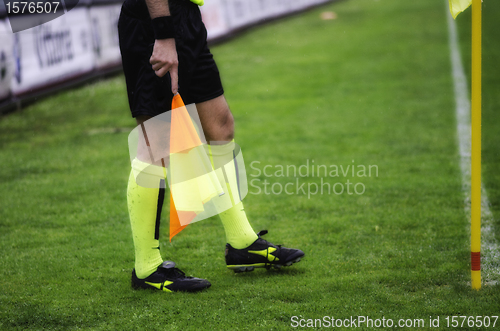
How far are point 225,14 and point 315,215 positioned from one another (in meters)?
10.6

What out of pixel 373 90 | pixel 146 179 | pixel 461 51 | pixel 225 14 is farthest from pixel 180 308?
pixel 225 14

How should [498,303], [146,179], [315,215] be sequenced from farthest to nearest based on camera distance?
[315,215]
[146,179]
[498,303]

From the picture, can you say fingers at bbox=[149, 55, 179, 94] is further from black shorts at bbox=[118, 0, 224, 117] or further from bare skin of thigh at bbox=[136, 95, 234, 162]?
bare skin of thigh at bbox=[136, 95, 234, 162]

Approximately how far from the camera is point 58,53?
25.0 ft

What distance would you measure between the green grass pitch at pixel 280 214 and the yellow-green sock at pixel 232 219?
0.18 meters

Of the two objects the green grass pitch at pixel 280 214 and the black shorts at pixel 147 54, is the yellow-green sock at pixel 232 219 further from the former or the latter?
the black shorts at pixel 147 54

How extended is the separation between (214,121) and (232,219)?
465 mm

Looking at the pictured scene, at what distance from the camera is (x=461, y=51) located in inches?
389

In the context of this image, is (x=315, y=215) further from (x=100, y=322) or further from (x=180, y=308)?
(x=100, y=322)

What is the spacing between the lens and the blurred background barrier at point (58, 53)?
6.61 metres

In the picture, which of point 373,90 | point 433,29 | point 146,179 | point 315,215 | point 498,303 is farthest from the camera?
point 433,29

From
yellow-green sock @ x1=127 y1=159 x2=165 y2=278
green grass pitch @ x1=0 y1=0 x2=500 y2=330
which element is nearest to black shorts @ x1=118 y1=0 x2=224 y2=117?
yellow-green sock @ x1=127 y1=159 x2=165 y2=278

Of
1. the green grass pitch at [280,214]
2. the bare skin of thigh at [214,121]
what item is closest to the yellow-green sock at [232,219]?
the bare skin of thigh at [214,121]

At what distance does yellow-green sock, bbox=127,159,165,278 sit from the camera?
2.35 m
